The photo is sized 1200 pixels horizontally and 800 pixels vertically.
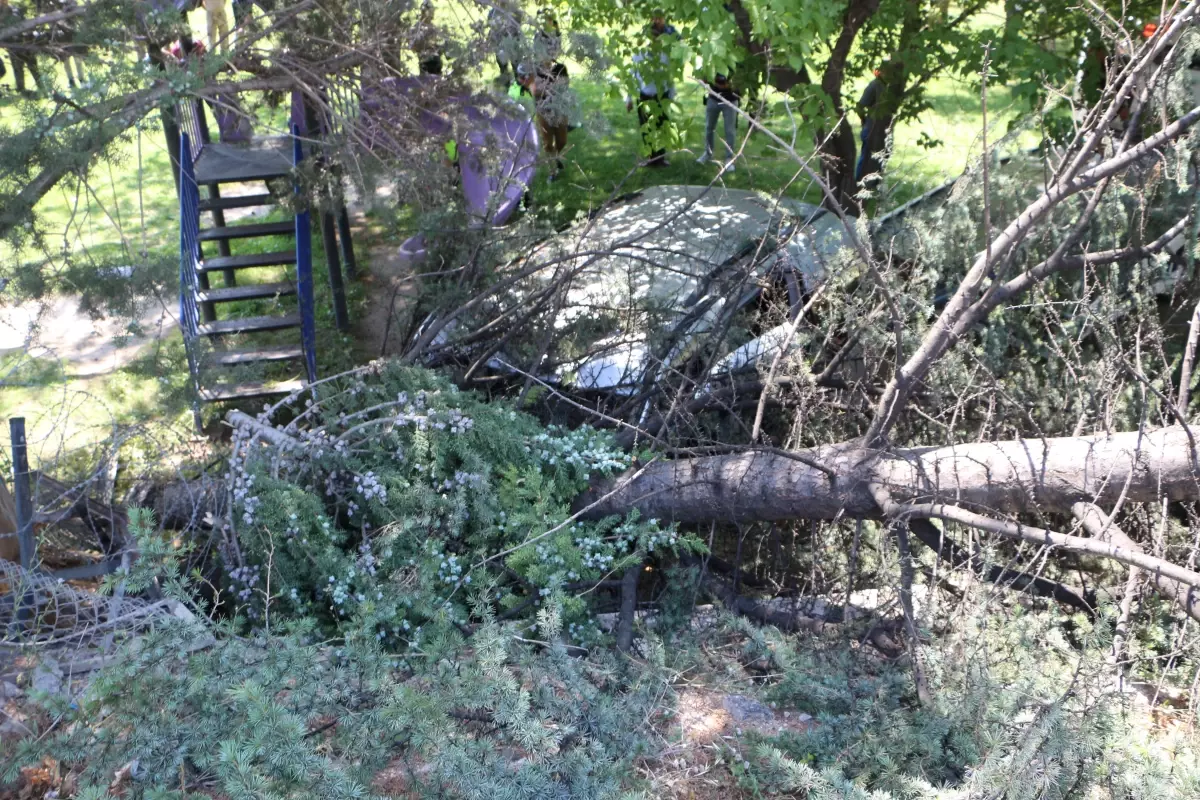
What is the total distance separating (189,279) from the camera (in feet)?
21.3

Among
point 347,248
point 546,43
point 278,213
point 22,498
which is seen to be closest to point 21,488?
point 22,498

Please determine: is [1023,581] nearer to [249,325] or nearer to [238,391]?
[238,391]

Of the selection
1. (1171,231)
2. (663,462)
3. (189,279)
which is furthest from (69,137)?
(1171,231)

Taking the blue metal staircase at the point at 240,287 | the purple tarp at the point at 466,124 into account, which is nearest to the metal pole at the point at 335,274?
A: the blue metal staircase at the point at 240,287

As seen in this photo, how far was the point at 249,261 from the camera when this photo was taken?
711 cm

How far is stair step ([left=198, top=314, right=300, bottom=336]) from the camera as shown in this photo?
6719mm

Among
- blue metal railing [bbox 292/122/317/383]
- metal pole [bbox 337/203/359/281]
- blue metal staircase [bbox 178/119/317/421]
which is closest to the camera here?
blue metal staircase [bbox 178/119/317/421]

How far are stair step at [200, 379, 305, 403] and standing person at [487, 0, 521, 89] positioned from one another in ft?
7.72

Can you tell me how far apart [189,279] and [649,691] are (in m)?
4.72

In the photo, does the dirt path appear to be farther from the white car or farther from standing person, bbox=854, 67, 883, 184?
standing person, bbox=854, 67, 883, 184

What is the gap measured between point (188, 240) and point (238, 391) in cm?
130

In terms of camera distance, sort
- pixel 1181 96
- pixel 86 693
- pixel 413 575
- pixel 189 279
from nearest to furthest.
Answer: pixel 86 693 → pixel 413 575 → pixel 1181 96 → pixel 189 279

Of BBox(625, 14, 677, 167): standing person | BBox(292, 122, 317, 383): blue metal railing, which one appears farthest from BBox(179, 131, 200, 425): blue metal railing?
BBox(625, 14, 677, 167): standing person

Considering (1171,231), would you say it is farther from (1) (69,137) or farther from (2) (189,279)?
(2) (189,279)
